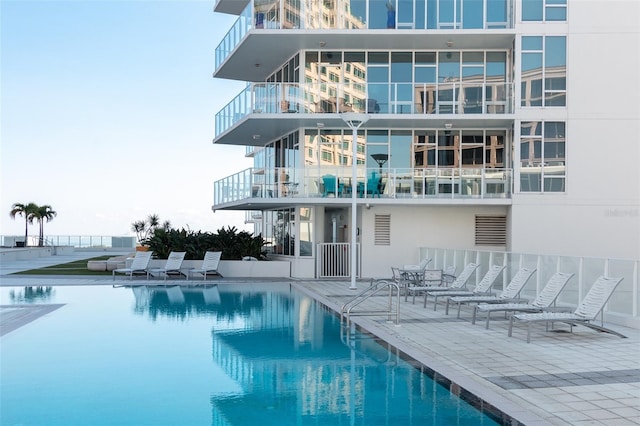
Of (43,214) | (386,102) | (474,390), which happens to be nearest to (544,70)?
(386,102)

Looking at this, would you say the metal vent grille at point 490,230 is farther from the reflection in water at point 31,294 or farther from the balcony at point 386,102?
the reflection in water at point 31,294

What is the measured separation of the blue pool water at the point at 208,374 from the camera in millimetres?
7203

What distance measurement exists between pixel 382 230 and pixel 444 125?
14.3ft

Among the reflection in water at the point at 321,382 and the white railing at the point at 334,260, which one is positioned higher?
the white railing at the point at 334,260

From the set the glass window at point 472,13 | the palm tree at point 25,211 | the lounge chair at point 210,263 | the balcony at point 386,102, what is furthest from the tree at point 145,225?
the glass window at point 472,13

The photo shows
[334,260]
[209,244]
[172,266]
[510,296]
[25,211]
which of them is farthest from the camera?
[25,211]

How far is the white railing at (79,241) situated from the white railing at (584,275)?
45.3 m

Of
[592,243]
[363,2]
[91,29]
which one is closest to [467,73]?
[363,2]

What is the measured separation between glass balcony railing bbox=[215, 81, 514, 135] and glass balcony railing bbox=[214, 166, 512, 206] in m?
2.09

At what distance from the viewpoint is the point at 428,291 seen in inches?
635

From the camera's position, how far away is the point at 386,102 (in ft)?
78.0

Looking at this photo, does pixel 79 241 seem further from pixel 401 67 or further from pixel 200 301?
pixel 200 301

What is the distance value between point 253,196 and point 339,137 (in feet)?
13.0

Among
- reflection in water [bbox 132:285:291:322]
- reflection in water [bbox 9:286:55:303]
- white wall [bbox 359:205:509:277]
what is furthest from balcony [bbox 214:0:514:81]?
reflection in water [bbox 9:286:55:303]
